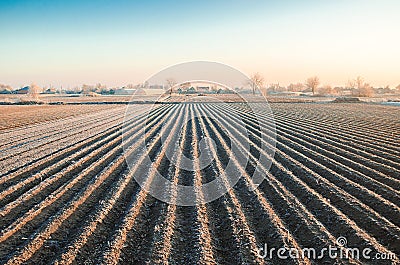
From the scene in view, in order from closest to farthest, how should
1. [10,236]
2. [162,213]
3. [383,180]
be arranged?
[10,236], [162,213], [383,180]

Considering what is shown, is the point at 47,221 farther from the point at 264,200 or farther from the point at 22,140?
the point at 22,140

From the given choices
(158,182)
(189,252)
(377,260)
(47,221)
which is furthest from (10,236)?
(377,260)

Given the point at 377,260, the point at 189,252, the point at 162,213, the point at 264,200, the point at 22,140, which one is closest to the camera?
the point at 377,260

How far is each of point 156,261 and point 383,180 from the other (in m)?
7.03

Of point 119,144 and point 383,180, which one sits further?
point 119,144

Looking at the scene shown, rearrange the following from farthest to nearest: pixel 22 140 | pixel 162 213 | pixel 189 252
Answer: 1. pixel 22 140
2. pixel 162 213
3. pixel 189 252

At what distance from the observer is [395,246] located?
5.43m

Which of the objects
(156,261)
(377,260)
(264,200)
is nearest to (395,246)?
(377,260)

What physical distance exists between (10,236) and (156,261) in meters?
2.81

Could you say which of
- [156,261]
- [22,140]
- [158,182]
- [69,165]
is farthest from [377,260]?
[22,140]

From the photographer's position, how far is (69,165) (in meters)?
10.7

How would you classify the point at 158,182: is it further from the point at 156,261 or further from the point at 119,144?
the point at 119,144

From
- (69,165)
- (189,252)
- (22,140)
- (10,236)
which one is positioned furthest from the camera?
(22,140)

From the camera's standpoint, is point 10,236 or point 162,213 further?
point 162,213
